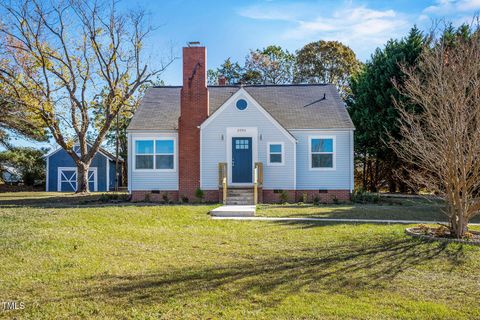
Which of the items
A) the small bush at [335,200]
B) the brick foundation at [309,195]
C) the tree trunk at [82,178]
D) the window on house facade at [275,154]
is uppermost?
the window on house facade at [275,154]

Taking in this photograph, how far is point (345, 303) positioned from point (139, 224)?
6980 mm

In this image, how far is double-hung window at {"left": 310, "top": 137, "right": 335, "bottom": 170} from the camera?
61.7 feet

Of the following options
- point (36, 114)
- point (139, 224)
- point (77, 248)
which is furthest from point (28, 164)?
point (77, 248)

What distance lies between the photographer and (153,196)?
18.9 metres

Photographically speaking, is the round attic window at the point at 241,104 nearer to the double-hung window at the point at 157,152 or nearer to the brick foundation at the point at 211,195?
the double-hung window at the point at 157,152

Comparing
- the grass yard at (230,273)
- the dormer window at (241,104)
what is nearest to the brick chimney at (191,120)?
the dormer window at (241,104)

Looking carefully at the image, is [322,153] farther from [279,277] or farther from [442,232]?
[279,277]

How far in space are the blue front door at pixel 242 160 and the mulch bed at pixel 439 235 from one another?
9.39 metres

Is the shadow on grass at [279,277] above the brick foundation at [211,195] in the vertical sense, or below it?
below

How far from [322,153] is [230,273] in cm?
1341

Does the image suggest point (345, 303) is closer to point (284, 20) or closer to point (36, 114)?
point (284, 20)

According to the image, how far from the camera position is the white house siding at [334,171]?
1869 centimetres

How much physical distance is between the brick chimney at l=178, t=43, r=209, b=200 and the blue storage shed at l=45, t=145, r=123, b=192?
16.9 metres

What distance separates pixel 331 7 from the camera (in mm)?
11828
